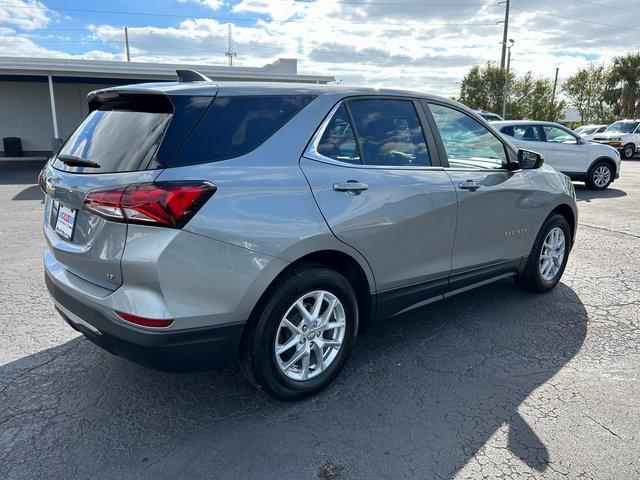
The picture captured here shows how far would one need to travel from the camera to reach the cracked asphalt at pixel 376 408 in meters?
2.50

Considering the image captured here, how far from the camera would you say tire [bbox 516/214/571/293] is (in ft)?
15.2

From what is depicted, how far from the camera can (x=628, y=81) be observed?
4053cm

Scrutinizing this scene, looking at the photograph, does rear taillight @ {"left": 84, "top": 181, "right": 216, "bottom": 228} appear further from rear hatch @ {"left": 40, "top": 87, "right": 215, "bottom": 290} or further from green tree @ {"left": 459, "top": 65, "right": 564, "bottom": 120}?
green tree @ {"left": 459, "top": 65, "right": 564, "bottom": 120}

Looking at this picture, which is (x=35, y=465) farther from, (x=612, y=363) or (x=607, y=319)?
(x=607, y=319)

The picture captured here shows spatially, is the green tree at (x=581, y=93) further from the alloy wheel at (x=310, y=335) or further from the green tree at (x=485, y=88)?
the alloy wheel at (x=310, y=335)

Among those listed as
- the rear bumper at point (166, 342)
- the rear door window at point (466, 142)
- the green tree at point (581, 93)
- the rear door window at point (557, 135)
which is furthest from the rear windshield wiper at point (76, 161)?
the green tree at point (581, 93)

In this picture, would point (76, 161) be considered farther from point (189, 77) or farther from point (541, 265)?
point (541, 265)

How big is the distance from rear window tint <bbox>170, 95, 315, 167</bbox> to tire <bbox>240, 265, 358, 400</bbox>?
762 millimetres

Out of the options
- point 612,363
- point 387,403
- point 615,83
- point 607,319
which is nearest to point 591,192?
point 607,319

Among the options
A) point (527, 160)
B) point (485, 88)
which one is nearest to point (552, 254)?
point (527, 160)

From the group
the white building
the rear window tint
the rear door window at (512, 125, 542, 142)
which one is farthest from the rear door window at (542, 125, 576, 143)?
the rear window tint

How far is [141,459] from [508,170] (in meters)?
3.37

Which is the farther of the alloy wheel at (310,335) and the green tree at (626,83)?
the green tree at (626,83)

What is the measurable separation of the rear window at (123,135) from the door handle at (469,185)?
211cm
